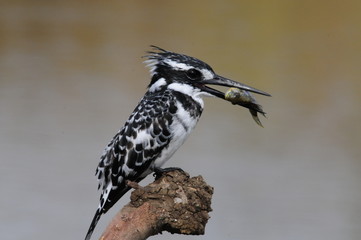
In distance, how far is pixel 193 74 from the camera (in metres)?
4.03

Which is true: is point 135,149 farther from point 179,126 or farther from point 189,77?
point 189,77

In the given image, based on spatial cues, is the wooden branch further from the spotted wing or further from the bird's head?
A: the bird's head

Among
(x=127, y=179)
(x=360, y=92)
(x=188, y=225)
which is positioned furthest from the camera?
(x=360, y=92)

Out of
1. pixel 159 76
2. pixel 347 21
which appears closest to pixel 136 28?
pixel 347 21

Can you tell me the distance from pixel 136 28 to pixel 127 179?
5183 mm

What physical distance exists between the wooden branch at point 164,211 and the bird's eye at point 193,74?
1.93 ft

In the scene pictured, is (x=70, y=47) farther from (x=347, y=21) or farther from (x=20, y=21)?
(x=347, y=21)

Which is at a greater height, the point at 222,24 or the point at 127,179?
the point at 222,24

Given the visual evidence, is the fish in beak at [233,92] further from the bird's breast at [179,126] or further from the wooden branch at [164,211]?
the wooden branch at [164,211]

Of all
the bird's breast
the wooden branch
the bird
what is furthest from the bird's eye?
the wooden branch

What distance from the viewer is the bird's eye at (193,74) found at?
402 centimetres

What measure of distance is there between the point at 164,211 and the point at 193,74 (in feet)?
2.45

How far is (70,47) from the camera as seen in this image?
870 cm

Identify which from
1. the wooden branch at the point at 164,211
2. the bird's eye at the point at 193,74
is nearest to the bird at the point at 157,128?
the bird's eye at the point at 193,74
